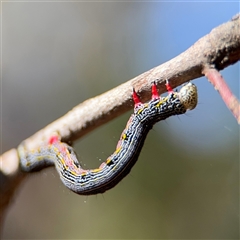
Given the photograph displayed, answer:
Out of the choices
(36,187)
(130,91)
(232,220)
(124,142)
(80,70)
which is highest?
(80,70)

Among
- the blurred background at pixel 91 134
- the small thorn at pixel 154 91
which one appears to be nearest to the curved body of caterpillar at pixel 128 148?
the small thorn at pixel 154 91

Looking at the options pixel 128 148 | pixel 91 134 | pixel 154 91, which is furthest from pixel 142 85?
pixel 91 134

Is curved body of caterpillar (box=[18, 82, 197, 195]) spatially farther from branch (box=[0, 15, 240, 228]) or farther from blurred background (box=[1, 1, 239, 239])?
blurred background (box=[1, 1, 239, 239])

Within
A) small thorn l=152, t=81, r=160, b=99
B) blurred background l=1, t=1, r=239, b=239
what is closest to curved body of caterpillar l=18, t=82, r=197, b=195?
small thorn l=152, t=81, r=160, b=99

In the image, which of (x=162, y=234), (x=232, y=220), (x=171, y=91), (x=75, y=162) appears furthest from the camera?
(x=162, y=234)

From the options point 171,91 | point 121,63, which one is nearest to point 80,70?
point 121,63

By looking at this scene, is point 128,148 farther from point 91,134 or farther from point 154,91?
point 91,134

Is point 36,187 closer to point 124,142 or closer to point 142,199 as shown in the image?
point 142,199
